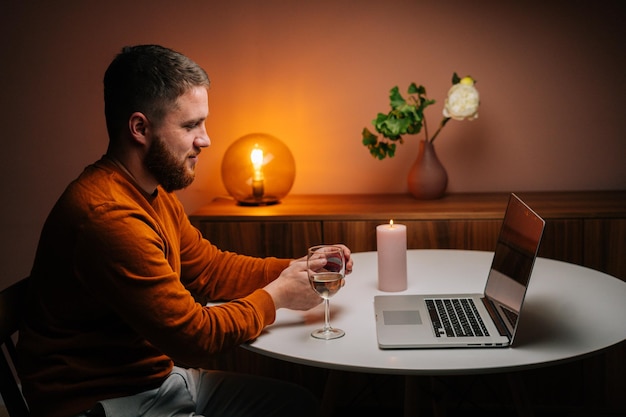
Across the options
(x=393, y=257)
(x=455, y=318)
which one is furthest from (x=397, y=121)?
(x=455, y=318)

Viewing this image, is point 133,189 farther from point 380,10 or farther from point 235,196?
point 380,10

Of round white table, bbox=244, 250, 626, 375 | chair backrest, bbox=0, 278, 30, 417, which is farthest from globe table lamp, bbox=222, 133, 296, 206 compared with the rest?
chair backrest, bbox=0, 278, 30, 417

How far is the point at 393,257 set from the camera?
1.73m

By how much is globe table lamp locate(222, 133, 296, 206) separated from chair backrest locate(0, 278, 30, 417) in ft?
4.15

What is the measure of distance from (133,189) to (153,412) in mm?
472

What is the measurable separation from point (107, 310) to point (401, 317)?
2.03 ft

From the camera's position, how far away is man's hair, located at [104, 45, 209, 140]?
1487 millimetres

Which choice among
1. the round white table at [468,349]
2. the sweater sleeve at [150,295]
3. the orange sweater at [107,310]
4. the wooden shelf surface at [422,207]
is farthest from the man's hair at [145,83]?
the wooden shelf surface at [422,207]

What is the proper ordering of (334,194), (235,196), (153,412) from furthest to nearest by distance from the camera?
(334,194) → (235,196) → (153,412)

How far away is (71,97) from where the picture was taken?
118 inches

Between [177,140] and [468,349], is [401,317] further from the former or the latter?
[177,140]

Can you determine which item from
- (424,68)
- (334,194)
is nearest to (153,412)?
(334,194)

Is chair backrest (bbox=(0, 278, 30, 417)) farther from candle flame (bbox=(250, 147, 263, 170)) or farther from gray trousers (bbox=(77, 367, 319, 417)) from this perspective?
candle flame (bbox=(250, 147, 263, 170))

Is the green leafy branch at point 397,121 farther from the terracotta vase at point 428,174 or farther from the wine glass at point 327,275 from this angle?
the wine glass at point 327,275
